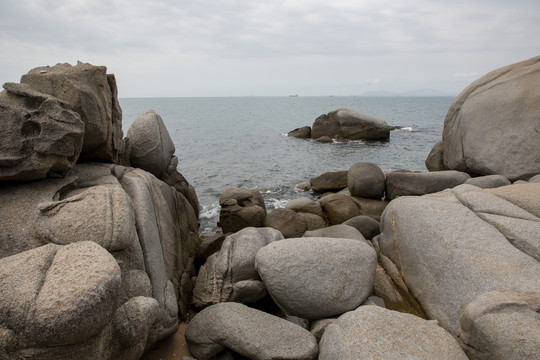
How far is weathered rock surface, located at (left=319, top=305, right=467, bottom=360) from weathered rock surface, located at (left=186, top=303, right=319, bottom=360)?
0.92ft

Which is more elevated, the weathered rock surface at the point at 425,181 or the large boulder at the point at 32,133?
the large boulder at the point at 32,133

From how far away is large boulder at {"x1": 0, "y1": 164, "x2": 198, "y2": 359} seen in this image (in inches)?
112

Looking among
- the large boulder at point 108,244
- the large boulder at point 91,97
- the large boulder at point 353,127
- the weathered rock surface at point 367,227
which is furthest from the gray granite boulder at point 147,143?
the large boulder at point 353,127

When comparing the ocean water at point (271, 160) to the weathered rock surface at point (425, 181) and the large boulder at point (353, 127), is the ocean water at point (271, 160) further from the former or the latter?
the weathered rock surface at point (425, 181)

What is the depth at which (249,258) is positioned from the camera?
18.5 ft

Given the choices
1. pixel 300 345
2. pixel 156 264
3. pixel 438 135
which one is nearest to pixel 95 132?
pixel 156 264

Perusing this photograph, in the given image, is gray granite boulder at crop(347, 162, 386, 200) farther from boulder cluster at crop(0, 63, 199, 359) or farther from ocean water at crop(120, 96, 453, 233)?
boulder cluster at crop(0, 63, 199, 359)

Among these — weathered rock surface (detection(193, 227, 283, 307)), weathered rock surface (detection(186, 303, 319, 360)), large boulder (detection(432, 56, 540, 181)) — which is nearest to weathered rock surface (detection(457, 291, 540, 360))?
weathered rock surface (detection(186, 303, 319, 360))

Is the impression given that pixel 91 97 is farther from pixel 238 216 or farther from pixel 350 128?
pixel 350 128

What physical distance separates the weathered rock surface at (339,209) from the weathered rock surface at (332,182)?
2994 millimetres

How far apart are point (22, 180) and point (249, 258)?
3264mm

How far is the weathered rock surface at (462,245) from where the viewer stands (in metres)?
4.52

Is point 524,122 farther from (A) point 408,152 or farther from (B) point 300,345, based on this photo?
(A) point 408,152

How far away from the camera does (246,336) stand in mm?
4152
